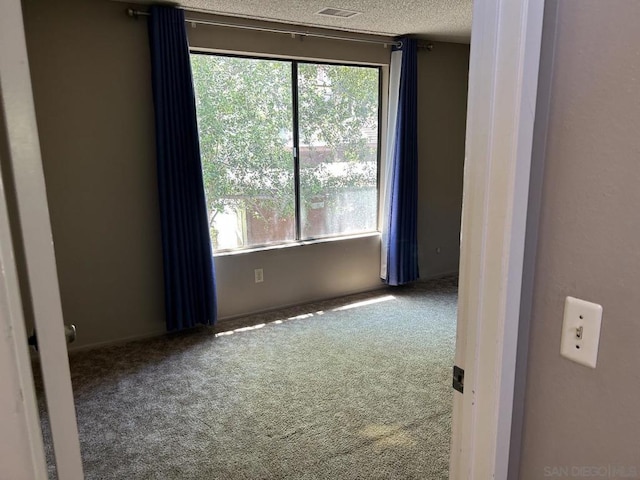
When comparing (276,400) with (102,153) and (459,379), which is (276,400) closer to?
(459,379)

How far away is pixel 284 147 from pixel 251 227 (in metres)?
0.73

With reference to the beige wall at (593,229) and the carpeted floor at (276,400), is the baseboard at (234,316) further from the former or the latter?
the beige wall at (593,229)

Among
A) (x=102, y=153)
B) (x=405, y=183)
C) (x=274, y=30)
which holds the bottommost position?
(x=405, y=183)

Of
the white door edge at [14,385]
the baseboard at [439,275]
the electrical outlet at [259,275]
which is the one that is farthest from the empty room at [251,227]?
the white door edge at [14,385]

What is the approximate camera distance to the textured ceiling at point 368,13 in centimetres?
296

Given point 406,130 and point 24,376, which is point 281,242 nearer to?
point 406,130

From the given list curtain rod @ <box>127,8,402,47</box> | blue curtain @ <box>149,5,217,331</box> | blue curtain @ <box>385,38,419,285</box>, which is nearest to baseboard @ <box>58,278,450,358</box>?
blue curtain @ <box>149,5,217,331</box>

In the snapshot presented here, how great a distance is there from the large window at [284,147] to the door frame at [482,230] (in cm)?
294

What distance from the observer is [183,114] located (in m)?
3.15

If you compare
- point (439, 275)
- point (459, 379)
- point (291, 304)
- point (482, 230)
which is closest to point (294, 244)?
point (291, 304)

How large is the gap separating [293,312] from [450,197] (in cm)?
211

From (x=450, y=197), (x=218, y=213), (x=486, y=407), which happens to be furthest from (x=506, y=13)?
(x=450, y=197)

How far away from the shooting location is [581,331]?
0.78 metres

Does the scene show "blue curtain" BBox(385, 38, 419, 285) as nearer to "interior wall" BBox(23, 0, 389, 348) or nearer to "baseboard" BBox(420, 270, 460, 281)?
"baseboard" BBox(420, 270, 460, 281)
